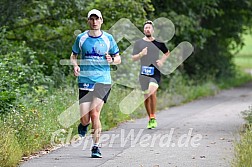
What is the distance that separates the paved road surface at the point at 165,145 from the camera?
10461 mm

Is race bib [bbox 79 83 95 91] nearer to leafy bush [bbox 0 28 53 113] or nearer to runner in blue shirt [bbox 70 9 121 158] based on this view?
runner in blue shirt [bbox 70 9 121 158]

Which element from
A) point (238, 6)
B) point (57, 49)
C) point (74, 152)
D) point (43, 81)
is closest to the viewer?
point (74, 152)

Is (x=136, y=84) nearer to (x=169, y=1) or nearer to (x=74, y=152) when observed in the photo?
(x=169, y=1)

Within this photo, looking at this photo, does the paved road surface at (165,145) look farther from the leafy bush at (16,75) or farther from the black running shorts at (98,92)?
the leafy bush at (16,75)

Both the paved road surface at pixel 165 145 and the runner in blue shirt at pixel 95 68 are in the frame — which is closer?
the paved road surface at pixel 165 145

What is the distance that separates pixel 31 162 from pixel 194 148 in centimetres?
278

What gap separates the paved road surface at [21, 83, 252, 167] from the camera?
412 inches

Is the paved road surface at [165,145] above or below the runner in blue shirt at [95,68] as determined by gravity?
below

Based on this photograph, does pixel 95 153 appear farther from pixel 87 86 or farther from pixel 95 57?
pixel 95 57

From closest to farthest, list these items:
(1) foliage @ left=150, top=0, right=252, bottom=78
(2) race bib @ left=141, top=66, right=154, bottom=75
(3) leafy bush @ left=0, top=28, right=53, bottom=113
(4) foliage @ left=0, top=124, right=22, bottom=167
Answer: (4) foliage @ left=0, top=124, right=22, bottom=167
(3) leafy bush @ left=0, top=28, right=53, bottom=113
(2) race bib @ left=141, top=66, right=154, bottom=75
(1) foliage @ left=150, top=0, right=252, bottom=78

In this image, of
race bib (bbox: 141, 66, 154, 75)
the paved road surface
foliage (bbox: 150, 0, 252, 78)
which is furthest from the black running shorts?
foliage (bbox: 150, 0, 252, 78)

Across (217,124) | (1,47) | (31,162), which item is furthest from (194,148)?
(1,47)

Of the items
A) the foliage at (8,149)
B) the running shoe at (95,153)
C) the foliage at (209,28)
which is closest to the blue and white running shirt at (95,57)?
the running shoe at (95,153)

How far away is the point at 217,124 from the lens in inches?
649
